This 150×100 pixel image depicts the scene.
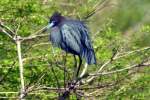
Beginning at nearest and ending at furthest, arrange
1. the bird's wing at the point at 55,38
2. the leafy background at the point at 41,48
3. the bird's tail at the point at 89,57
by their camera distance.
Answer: the bird's tail at the point at 89,57 < the bird's wing at the point at 55,38 < the leafy background at the point at 41,48

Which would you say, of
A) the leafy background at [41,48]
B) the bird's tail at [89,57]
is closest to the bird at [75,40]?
the bird's tail at [89,57]

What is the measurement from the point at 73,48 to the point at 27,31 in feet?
7.11

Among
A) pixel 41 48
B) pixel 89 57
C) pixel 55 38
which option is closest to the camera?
pixel 89 57

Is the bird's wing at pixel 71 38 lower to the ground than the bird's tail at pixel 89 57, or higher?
higher

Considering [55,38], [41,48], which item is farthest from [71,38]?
[41,48]

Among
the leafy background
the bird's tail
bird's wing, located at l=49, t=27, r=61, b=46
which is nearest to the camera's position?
the bird's tail

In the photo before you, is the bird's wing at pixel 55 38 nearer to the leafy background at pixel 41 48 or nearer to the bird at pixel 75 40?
the bird at pixel 75 40

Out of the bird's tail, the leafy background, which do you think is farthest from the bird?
the leafy background

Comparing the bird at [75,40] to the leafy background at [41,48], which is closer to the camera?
the bird at [75,40]

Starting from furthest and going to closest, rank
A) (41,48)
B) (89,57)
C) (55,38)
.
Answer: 1. (41,48)
2. (55,38)
3. (89,57)

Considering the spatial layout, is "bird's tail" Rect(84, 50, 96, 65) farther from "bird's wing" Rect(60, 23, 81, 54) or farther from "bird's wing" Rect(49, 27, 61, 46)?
"bird's wing" Rect(49, 27, 61, 46)

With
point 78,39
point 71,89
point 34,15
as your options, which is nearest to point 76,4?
point 34,15

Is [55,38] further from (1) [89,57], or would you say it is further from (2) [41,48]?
(2) [41,48]

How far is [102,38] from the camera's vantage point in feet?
24.5
